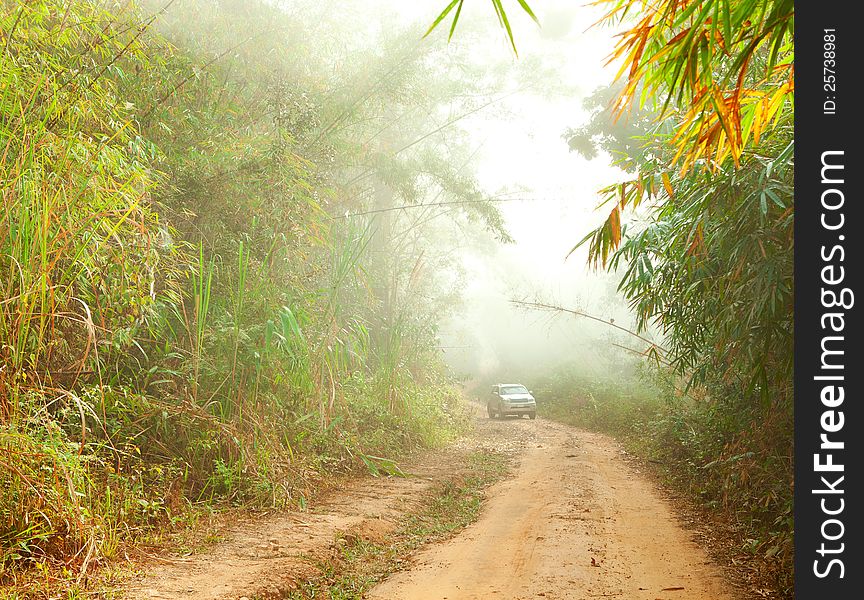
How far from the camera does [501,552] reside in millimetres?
4875

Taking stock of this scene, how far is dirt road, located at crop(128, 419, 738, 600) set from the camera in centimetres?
383

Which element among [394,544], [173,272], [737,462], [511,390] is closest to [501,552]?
[394,544]

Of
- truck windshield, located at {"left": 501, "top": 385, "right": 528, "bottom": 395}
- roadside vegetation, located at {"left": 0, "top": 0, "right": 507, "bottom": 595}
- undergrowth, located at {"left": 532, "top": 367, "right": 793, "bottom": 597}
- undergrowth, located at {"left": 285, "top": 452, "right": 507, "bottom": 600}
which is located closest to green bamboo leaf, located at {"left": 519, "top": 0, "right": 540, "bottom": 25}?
roadside vegetation, located at {"left": 0, "top": 0, "right": 507, "bottom": 595}

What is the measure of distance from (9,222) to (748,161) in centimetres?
427

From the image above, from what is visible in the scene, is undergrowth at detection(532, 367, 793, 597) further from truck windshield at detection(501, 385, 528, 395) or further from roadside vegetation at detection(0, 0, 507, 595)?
truck windshield at detection(501, 385, 528, 395)

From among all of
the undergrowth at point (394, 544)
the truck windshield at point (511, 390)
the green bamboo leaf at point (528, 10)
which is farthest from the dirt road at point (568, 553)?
the truck windshield at point (511, 390)

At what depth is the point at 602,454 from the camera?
10.7 metres

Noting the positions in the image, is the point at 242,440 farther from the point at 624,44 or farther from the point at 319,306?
the point at 624,44

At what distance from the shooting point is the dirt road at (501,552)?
3834mm

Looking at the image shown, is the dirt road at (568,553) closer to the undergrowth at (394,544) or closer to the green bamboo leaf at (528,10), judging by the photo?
the undergrowth at (394,544)

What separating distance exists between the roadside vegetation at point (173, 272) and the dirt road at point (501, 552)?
1.68 feet

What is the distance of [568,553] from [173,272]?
12.7ft

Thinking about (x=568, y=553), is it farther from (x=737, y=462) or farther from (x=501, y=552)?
(x=737, y=462)
